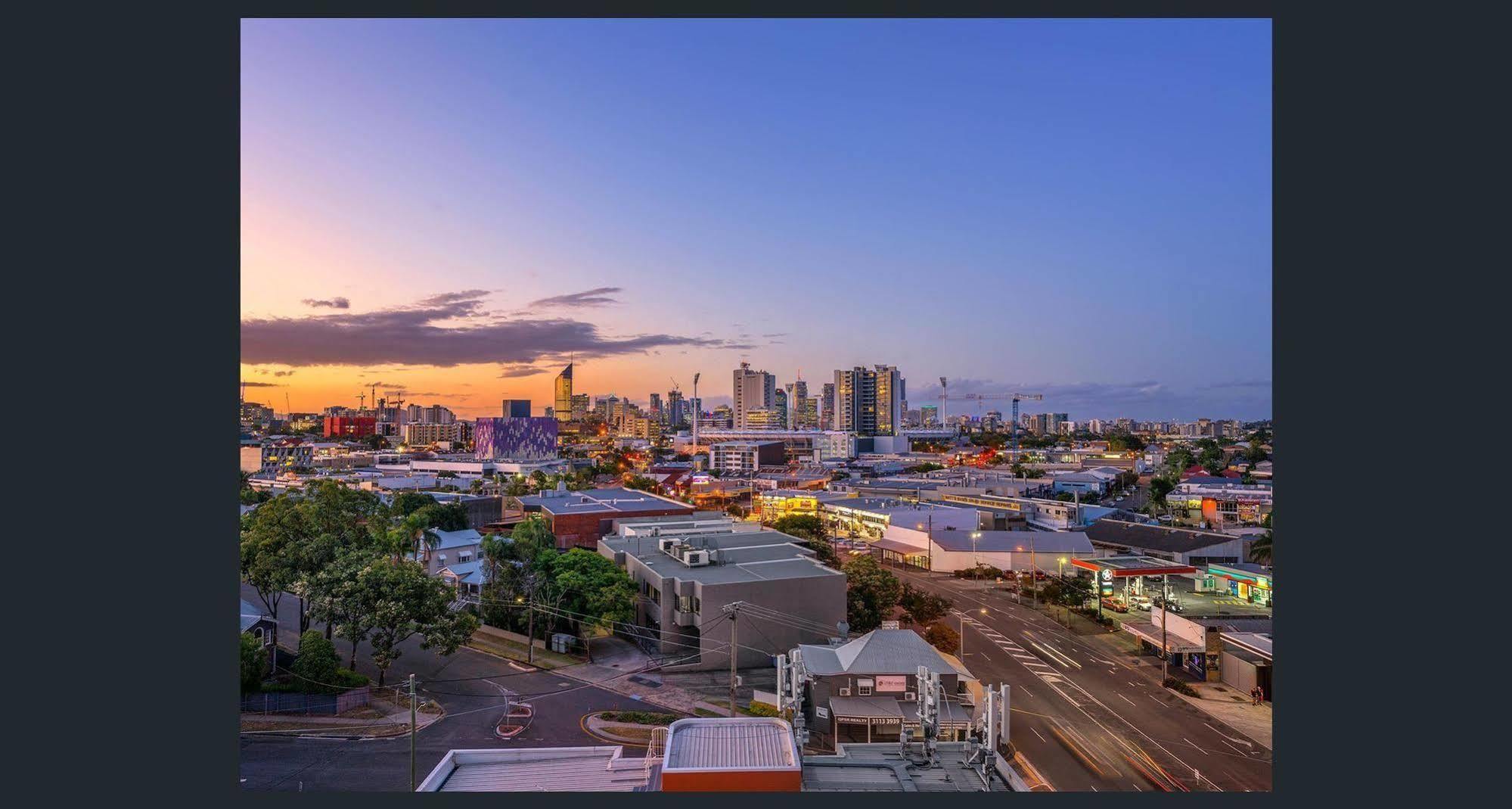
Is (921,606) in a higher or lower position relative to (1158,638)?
higher

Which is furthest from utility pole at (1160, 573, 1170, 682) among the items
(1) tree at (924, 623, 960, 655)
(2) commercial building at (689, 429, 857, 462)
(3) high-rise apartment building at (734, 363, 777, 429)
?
(3) high-rise apartment building at (734, 363, 777, 429)

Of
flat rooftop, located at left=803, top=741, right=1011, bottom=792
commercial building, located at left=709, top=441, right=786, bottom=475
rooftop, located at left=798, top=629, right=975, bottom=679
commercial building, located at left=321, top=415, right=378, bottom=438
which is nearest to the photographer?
flat rooftop, located at left=803, top=741, right=1011, bottom=792

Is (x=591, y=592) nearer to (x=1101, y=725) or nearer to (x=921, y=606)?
(x=921, y=606)

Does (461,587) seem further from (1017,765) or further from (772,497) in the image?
(772,497)

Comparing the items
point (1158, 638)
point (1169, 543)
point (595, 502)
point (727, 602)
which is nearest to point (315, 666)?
point (727, 602)

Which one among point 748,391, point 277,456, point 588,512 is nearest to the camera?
point 588,512

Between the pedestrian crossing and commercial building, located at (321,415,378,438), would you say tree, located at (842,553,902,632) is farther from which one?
commercial building, located at (321,415,378,438)
